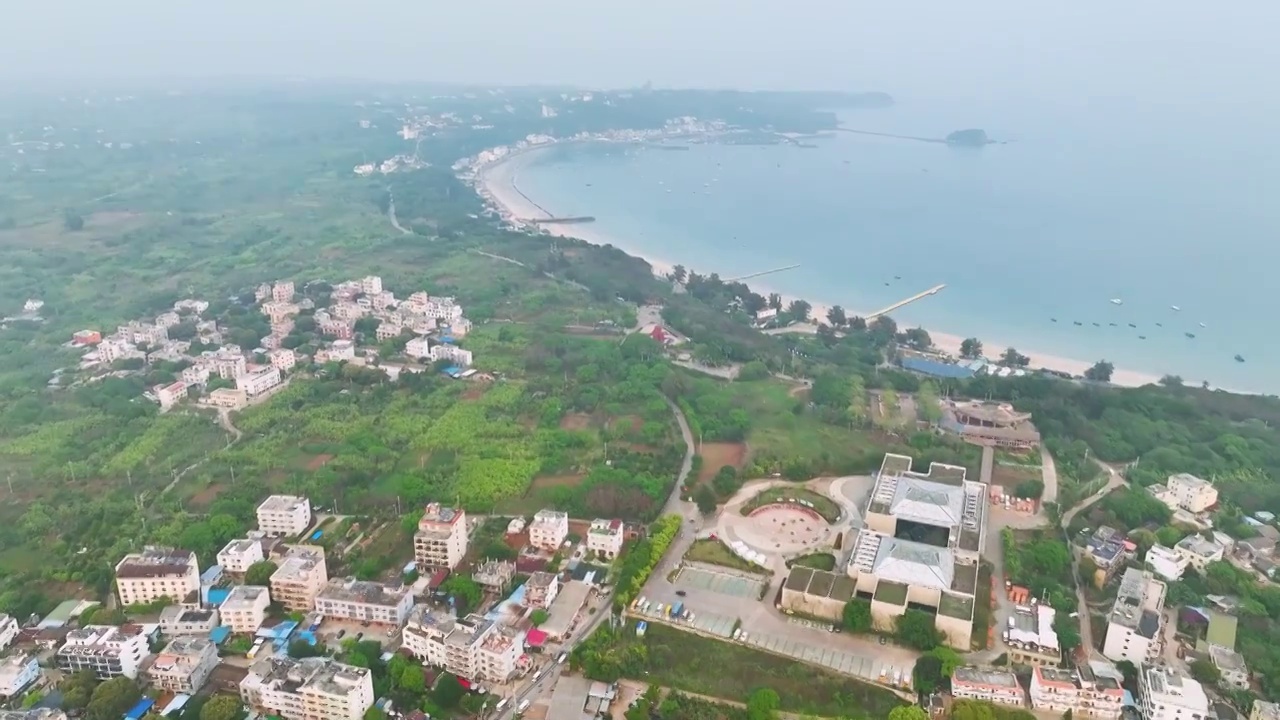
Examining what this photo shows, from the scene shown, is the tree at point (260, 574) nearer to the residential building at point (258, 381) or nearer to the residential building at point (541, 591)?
the residential building at point (541, 591)

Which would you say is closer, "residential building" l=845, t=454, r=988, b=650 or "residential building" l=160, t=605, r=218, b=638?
"residential building" l=160, t=605, r=218, b=638

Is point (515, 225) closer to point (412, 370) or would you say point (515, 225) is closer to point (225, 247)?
point (225, 247)

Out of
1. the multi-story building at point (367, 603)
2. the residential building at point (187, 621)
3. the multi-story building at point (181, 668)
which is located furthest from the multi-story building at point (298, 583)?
the multi-story building at point (181, 668)

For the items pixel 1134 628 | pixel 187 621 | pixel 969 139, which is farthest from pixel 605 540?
pixel 969 139

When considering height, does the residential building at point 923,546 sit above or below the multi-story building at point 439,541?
above

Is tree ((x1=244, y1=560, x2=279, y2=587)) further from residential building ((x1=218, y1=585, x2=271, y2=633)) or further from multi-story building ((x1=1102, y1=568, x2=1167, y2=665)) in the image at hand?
multi-story building ((x1=1102, y1=568, x2=1167, y2=665))

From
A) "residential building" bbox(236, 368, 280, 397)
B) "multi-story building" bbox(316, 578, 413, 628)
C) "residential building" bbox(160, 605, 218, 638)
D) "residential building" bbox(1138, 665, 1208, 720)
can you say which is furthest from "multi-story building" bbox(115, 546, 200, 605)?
"residential building" bbox(1138, 665, 1208, 720)

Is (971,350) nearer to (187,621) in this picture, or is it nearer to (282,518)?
(282,518)
